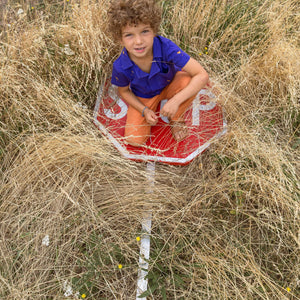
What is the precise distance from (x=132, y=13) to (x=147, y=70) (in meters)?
0.39

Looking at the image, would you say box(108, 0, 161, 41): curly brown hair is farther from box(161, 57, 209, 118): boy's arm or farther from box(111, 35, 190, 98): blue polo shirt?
box(161, 57, 209, 118): boy's arm

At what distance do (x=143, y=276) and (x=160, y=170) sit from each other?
695mm

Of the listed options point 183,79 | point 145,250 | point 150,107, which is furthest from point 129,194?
point 183,79

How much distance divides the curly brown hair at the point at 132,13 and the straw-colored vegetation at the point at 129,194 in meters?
0.54

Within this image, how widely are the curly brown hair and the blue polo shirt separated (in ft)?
0.62

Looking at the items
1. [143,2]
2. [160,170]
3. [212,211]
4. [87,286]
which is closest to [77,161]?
[160,170]

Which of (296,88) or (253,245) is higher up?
(296,88)

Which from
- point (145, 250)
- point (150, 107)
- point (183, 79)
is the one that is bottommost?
point (145, 250)

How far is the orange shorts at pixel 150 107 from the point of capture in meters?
2.10

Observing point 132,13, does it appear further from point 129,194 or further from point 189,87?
point 129,194

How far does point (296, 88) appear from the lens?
7.16 ft

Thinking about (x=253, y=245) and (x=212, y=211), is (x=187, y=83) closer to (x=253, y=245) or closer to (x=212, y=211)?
(x=212, y=211)

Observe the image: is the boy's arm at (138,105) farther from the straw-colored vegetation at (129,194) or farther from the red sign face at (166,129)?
the straw-colored vegetation at (129,194)

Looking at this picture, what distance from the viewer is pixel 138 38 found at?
1.72 m
